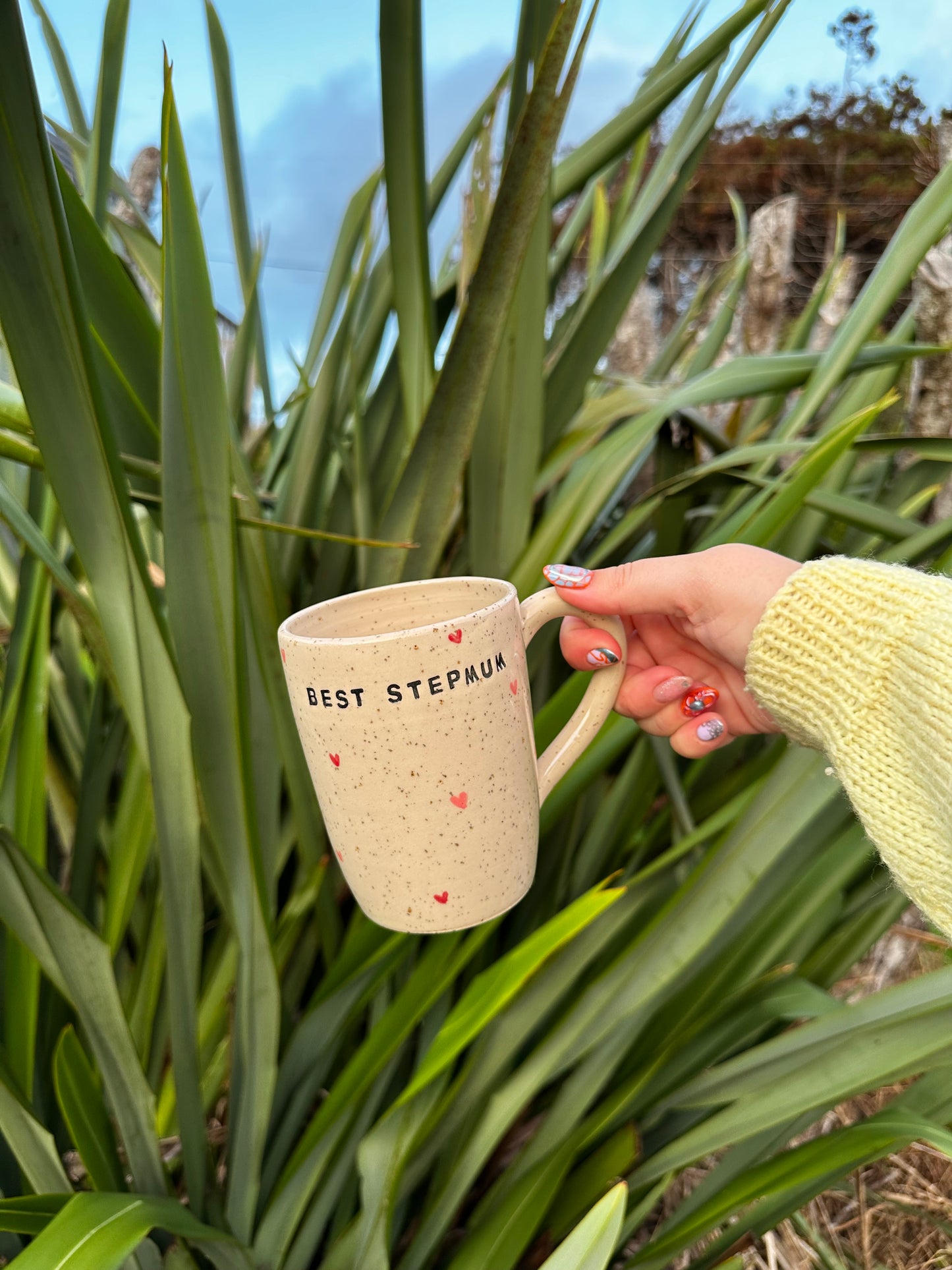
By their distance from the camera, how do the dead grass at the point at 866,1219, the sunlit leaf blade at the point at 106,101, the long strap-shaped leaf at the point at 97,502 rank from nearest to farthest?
the long strap-shaped leaf at the point at 97,502 < the sunlit leaf blade at the point at 106,101 < the dead grass at the point at 866,1219

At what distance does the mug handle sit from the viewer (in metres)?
0.38

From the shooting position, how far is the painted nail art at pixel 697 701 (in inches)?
18.3

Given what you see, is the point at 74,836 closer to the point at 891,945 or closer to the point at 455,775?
the point at 455,775

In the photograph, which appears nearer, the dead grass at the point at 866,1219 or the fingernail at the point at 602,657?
the fingernail at the point at 602,657

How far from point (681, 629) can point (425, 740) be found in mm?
243

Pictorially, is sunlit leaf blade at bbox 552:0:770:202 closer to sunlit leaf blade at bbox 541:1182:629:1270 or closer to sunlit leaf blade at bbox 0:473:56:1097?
sunlit leaf blade at bbox 0:473:56:1097

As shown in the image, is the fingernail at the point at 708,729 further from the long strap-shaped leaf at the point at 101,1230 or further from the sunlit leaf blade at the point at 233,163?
the sunlit leaf blade at the point at 233,163

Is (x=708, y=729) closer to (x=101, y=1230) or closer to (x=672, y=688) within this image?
(x=672, y=688)

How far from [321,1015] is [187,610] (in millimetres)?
247

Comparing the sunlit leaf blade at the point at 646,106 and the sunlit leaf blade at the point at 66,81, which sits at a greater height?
the sunlit leaf blade at the point at 66,81

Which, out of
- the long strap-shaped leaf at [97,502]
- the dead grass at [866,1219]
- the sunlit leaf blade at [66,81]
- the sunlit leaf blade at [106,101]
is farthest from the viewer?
the sunlit leaf blade at [66,81]

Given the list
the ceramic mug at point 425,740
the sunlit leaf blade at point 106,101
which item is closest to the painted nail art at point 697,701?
the ceramic mug at point 425,740

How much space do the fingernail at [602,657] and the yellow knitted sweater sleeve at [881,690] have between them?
82mm

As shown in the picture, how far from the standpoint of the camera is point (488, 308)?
1.30 feet
